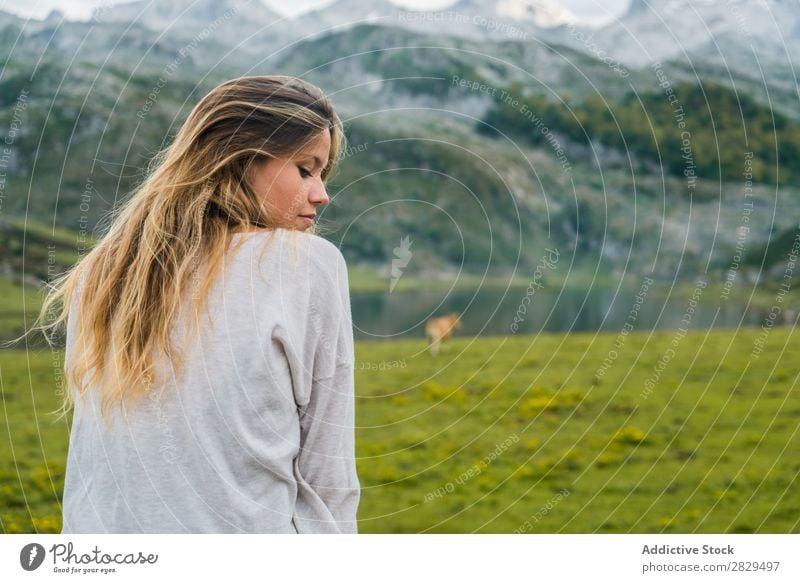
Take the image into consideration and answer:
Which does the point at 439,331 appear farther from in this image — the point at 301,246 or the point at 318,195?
the point at 301,246

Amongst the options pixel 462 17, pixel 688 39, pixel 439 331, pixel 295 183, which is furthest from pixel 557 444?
pixel 688 39

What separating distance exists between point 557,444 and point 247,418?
31.5ft

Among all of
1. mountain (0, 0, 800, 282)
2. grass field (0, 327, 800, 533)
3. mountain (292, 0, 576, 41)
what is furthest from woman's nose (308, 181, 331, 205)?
mountain (0, 0, 800, 282)

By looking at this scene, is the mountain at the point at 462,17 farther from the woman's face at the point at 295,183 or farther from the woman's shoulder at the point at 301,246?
the woman's shoulder at the point at 301,246

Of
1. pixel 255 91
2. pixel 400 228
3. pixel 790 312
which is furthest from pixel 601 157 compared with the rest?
pixel 255 91

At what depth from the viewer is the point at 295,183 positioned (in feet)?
8.46

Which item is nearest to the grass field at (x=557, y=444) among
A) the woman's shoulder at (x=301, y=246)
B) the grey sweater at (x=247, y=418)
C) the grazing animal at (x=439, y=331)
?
the grazing animal at (x=439, y=331)

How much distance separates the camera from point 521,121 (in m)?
98.0

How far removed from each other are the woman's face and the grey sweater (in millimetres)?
299

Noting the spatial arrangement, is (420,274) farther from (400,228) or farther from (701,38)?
(701,38)

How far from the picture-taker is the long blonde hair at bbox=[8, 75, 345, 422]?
228 centimetres

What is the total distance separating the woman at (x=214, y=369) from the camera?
219 centimetres

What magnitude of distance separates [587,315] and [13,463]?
5247 cm

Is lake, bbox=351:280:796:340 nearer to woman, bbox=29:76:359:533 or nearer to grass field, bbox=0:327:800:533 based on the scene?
grass field, bbox=0:327:800:533
